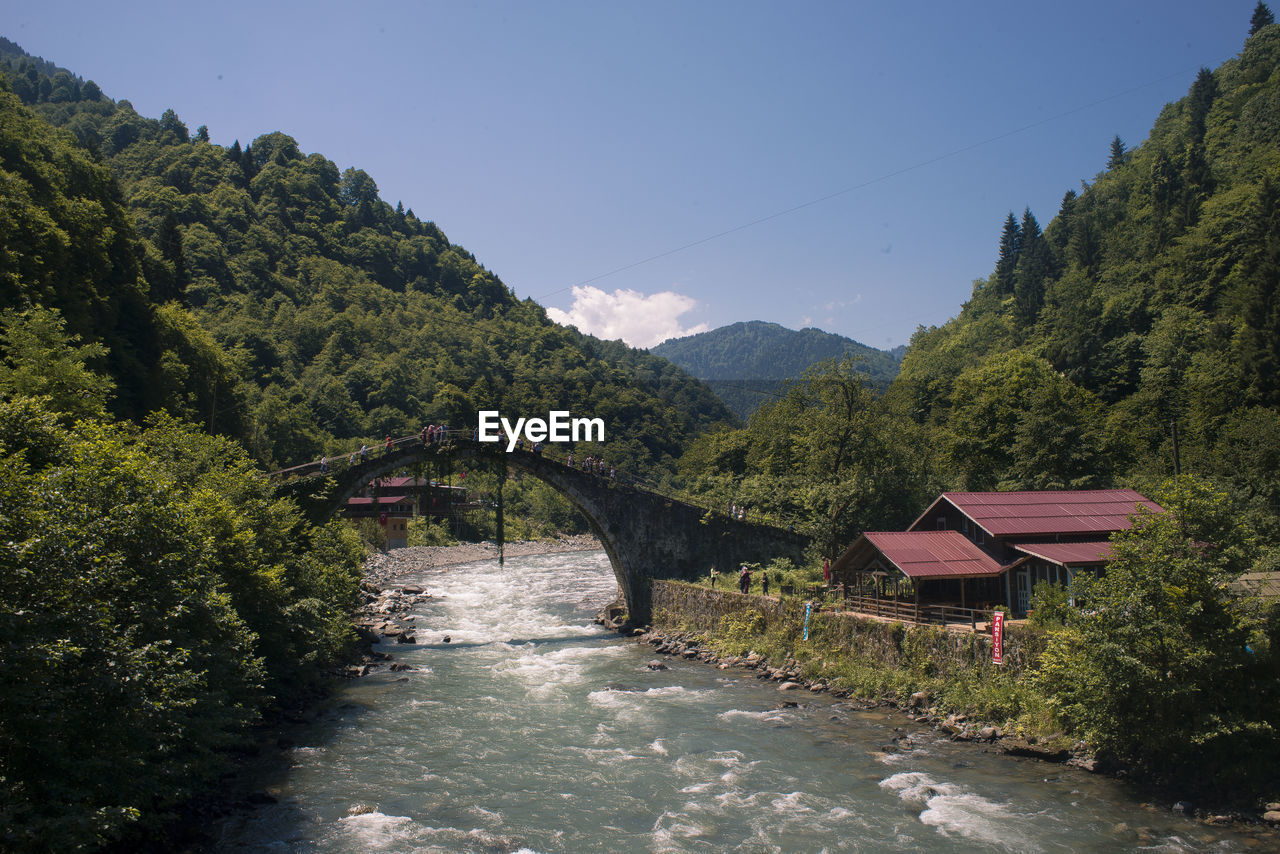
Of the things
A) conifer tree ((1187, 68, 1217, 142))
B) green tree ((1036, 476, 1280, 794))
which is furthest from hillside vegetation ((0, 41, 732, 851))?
conifer tree ((1187, 68, 1217, 142))

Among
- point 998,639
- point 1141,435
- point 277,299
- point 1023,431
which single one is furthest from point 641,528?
point 277,299

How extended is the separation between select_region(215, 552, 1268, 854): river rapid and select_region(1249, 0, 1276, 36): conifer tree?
11563 cm

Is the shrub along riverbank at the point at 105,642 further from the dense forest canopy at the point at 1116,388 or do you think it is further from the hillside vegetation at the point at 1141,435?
the dense forest canopy at the point at 1116,388

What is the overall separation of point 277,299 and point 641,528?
7753 centimetres

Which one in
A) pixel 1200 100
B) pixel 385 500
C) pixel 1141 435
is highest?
pixel 1200 100

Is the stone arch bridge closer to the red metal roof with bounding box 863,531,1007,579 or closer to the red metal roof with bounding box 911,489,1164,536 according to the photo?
the red metal roof with bounding box 863,531,1007,579

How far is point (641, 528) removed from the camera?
38.8 metres

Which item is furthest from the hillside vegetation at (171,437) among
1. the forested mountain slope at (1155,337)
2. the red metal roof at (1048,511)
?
the forested mountain slope at (1155,337)

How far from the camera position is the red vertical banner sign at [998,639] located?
66.1 feet

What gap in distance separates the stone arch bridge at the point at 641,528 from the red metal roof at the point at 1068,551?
15.0 meters

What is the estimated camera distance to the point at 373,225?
132 metres

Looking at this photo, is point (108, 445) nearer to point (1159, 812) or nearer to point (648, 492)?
point (1159, 812)

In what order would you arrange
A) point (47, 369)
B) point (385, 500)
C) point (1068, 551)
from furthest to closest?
1. point (385, 500)
2. point (1068, 551)
3. point (47, 369)

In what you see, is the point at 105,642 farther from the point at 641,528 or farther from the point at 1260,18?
the point at 1260,18
